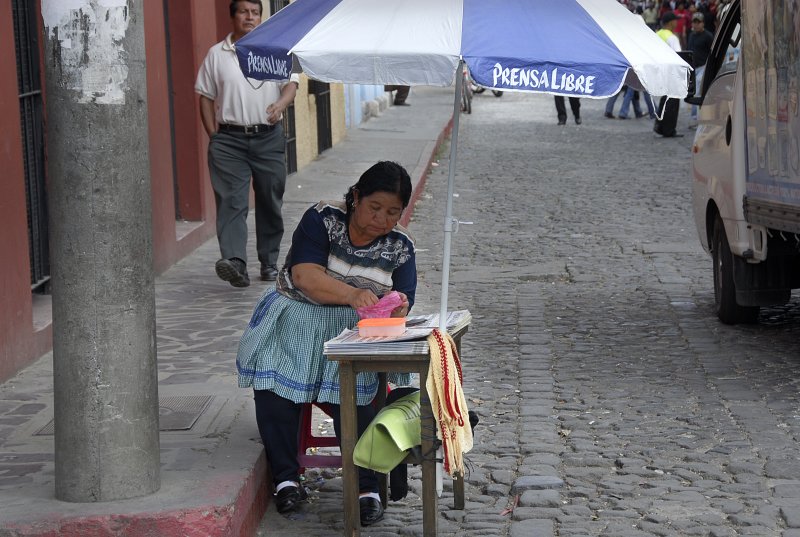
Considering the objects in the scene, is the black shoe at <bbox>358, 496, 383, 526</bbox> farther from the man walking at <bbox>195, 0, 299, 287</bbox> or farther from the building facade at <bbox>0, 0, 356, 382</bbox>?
the man walking at <bbox>195, 0, 299, 287</bbox>

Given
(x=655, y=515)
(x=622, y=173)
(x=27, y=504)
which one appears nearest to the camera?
(x=27, y=504)

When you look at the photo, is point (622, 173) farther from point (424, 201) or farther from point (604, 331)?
point (604, 331)

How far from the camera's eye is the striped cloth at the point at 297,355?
4.81 meters

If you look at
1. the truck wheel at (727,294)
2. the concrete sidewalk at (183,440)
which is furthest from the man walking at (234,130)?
the truck wheel at (727,294)

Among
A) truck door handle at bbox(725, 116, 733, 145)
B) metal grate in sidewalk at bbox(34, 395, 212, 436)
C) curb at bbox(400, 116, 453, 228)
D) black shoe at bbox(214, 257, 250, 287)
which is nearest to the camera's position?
metal grate in sidewalk at bbox(34, 395, 212, 436)

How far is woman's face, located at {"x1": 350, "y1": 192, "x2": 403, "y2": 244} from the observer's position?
4754 mm

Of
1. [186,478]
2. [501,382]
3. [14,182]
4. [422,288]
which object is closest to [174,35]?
[422,288]

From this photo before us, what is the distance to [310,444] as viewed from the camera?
5.15 meters

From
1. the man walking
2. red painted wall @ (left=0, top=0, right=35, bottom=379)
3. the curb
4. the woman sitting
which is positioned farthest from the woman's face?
the curb

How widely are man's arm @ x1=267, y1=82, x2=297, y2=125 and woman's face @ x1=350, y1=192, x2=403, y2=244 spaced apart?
4.28 m

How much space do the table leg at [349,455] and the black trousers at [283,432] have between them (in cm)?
27

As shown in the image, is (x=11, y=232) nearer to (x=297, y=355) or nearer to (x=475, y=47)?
(x=297, y=355)

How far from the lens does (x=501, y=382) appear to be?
6.95 meters

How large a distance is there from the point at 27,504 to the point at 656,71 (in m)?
2.56
